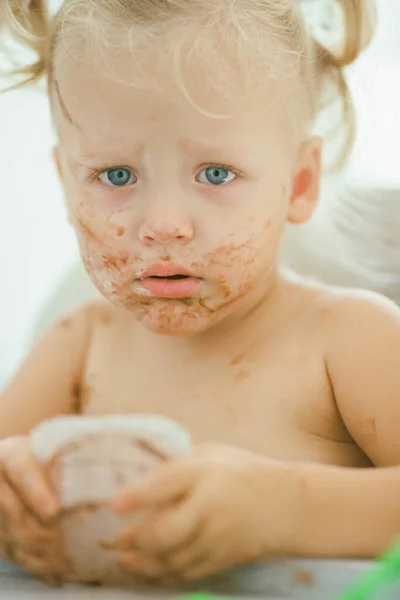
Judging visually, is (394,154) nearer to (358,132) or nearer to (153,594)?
(358,132)

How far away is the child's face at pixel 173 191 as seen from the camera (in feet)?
1.78

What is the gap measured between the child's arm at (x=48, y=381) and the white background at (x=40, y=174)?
0.31 ft

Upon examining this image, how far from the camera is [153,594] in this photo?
0.44 meters

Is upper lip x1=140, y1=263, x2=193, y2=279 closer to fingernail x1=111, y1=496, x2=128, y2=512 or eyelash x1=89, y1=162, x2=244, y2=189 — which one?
eyelash x1=89, y1=162, x2=244, y2=189

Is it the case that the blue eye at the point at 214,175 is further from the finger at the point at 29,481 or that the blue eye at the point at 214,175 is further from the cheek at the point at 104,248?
the finger at the point at 29,481

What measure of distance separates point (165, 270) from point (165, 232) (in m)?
0.03

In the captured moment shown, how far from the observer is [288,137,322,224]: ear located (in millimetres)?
642

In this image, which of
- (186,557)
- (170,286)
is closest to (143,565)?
(186,557)

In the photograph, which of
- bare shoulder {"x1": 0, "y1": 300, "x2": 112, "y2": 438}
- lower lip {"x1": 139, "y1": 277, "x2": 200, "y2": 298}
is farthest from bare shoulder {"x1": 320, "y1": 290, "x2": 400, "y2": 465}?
bare shoulder {"x1": 0, "y1": 300, "x2": 112, "y2": 438}

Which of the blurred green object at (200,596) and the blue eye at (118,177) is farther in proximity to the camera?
the blue eye at (118,177)

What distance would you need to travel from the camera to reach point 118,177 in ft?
1.87

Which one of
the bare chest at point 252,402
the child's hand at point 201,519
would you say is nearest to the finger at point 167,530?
the child's hand at point 201,519

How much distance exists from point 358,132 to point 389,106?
3cm

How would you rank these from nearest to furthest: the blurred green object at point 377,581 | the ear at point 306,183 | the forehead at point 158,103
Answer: the blurred green object at point 377,581 < the forehead at point 158,103 < the ear at point 306,183
